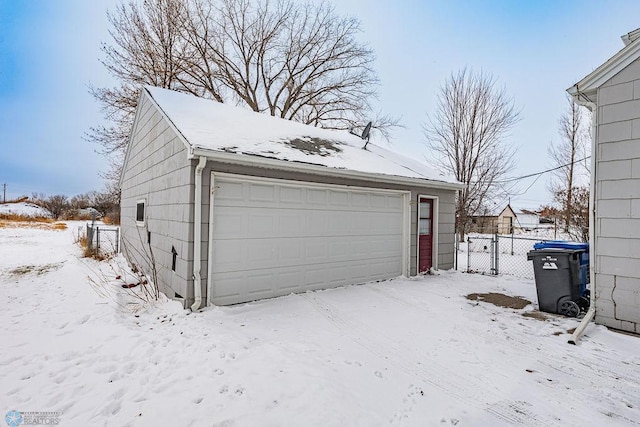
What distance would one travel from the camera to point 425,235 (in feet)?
26.6

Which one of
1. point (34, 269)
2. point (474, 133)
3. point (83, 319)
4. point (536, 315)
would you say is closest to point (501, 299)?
point (536, 315)

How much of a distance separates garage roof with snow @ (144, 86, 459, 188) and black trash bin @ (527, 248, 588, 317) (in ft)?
10.4

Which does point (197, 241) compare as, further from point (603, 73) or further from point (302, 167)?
point (603, 73)

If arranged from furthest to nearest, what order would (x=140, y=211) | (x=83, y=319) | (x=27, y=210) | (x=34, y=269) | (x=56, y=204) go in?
(x=56, y=204) → (x=27, y=210) → (x=34, y=269) → (x=140, y=211) → (x=83, y=319)

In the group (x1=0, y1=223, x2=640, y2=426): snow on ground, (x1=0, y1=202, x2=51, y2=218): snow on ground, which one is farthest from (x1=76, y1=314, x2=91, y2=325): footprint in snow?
(x1=0, y1=202, x2=51, y2=218): snow on ground

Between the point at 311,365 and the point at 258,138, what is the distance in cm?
429

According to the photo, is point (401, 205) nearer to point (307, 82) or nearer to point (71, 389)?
point (71, 389)

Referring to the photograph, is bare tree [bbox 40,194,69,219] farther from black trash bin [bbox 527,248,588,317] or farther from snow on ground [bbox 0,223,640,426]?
black trash bin [bbox 527,248,588,317]

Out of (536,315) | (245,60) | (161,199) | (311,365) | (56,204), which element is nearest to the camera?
(311,365)

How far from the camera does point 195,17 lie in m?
14.4

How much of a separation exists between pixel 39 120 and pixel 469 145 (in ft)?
105

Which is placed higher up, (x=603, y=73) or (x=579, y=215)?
(x=603, y=73)

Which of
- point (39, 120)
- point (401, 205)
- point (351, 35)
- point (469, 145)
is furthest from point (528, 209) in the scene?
point (39, 120)

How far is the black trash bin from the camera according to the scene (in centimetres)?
471
